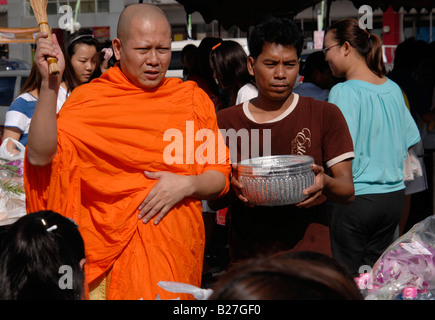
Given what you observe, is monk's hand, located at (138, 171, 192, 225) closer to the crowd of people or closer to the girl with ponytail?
the crowd of people

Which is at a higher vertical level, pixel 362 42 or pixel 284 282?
pixel 362 42

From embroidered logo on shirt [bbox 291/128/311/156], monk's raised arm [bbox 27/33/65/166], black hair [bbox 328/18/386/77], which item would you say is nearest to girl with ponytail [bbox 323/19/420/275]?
black hair [bbox 328/18/386/77]

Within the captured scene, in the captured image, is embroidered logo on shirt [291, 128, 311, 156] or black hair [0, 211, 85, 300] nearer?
black hair [0, 211, 85, 300]

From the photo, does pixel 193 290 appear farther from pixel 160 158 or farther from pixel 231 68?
pixel 231 68

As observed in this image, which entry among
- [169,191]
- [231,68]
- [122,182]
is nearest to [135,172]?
[122,182]

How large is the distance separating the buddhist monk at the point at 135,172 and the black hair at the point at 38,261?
17.9 inches

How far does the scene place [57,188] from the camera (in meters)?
2.21

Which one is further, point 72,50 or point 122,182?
point 72,50

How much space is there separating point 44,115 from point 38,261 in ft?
2.05

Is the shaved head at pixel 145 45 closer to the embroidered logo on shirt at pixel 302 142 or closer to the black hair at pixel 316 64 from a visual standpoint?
the embroidered logo on shirt at pixel 302 142

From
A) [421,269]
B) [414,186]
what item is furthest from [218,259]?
[421,269]

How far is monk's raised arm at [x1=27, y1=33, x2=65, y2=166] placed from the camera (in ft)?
6.84

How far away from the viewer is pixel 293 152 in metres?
2.44

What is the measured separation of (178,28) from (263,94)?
2889 centimetres
